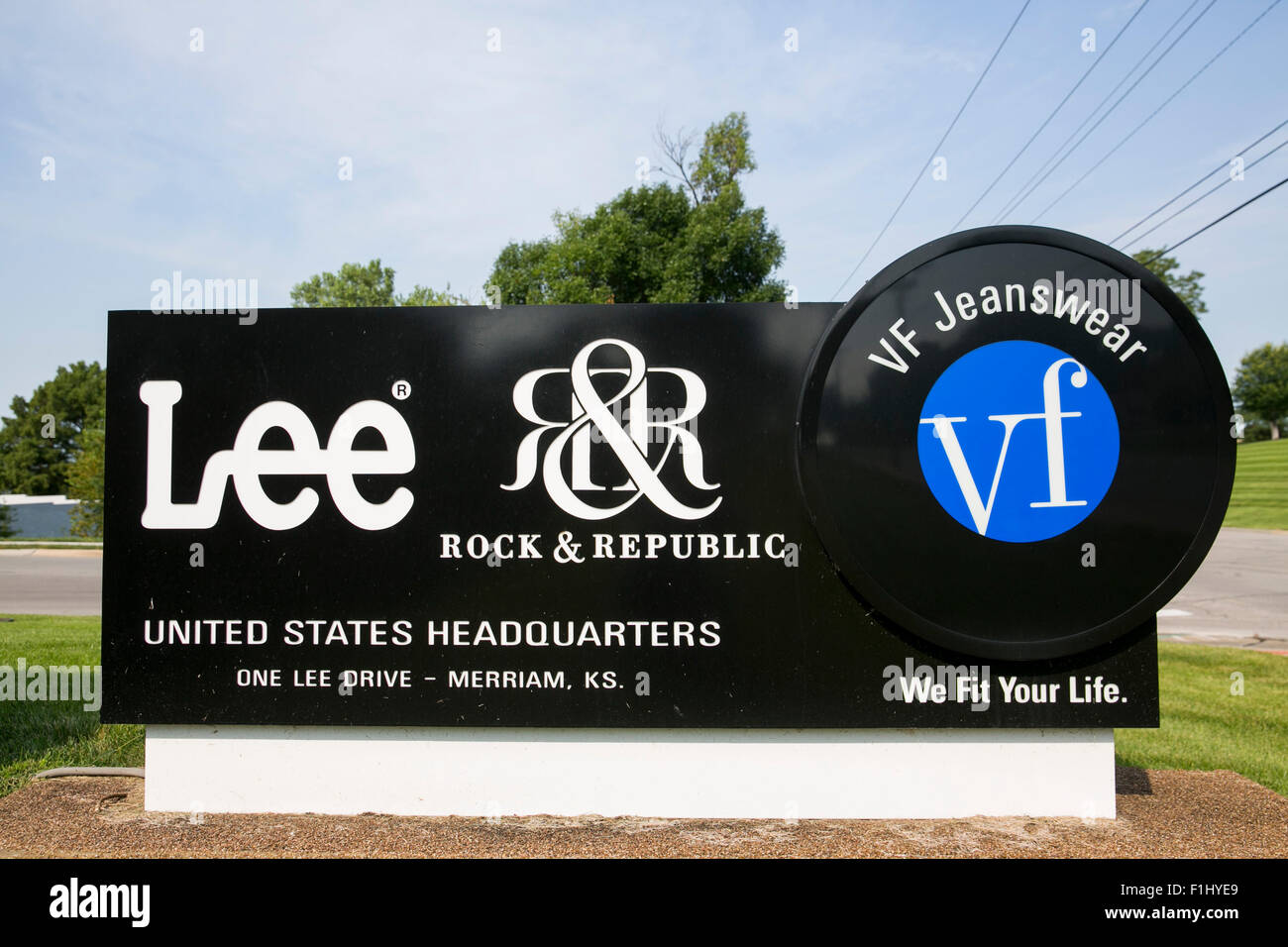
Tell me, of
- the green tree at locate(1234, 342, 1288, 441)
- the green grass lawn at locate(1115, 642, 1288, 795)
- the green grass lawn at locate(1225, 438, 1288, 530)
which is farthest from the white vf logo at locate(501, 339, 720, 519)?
the green tree at locate(1234, 342, 1288, 441)

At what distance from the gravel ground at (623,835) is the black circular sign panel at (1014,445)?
0.91m

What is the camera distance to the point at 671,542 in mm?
4762

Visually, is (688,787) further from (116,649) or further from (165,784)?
(116,649)

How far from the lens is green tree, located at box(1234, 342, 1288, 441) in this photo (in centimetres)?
7431

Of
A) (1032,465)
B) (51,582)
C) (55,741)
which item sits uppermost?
(1032,465)

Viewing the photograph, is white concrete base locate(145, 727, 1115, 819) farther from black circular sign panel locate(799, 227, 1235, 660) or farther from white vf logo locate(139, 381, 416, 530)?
white vf logo locate(139, 381, 416, 530)

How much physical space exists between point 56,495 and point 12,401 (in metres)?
8.37

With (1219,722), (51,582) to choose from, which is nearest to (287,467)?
(1219,722)

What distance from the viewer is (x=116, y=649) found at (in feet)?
16.0

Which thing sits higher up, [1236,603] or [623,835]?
[623,835]

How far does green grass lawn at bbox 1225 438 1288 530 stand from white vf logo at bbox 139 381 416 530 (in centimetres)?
3229

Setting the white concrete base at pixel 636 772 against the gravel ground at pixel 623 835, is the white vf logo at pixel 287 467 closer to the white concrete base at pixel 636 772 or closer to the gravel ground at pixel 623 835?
the white concrete base at pixel 636 772

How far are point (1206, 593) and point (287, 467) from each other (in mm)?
19726

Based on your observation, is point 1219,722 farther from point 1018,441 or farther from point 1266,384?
point 1266,384
